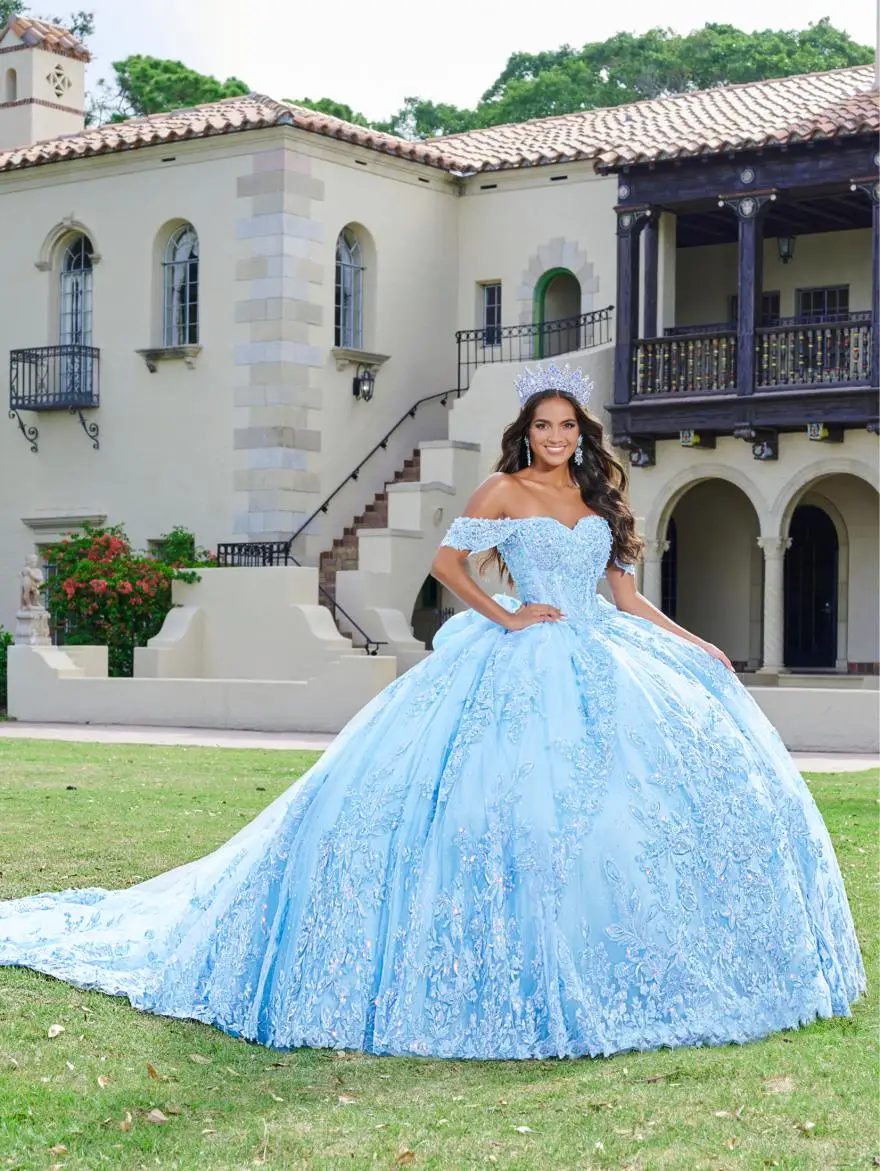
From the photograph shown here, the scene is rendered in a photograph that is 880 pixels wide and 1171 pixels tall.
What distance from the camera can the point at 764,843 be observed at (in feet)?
19.9

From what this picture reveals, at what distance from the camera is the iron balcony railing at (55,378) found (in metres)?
26.0

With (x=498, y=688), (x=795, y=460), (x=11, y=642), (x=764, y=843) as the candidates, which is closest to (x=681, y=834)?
(x=764, y=843)

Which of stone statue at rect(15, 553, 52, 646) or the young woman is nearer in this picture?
the young woman

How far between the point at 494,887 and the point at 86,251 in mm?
22400

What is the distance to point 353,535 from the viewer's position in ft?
80.7

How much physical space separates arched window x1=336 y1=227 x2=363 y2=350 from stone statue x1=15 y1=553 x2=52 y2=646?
17.4 ft

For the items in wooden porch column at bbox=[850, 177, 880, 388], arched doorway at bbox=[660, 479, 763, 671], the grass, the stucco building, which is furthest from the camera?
arched doorway at bbox=[660, 479, 763, 671]

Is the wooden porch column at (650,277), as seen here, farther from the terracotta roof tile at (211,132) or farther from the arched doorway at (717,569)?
the terracotta roof tile at (211,132)

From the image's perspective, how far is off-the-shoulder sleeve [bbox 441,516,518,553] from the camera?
21.7ft

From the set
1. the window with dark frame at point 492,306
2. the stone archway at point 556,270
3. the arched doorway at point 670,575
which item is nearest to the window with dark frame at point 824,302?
the stone archway at point 556,270

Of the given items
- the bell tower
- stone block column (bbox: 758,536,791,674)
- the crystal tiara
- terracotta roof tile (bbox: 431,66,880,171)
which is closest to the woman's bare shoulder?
the crystal tiara

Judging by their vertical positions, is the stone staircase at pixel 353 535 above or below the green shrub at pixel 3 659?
above

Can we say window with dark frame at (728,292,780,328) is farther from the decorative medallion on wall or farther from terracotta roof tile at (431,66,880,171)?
the decorative medallion on wall

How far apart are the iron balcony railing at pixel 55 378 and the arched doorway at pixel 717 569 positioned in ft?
28.3
